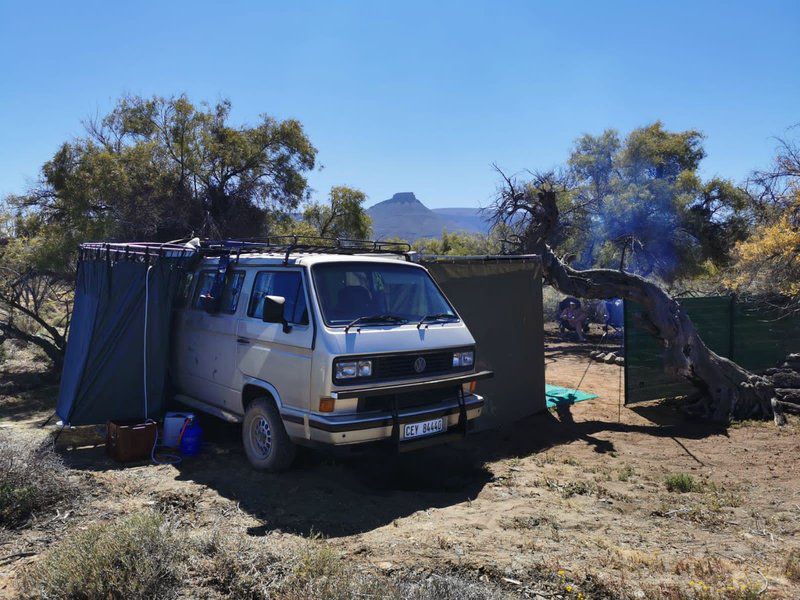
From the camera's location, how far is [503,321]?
8758mm

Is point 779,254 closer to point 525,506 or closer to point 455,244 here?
point 525,506

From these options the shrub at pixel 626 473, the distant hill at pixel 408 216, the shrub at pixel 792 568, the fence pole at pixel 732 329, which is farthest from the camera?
the distant hill at pixel 408 216

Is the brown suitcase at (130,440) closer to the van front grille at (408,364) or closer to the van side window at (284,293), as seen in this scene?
the van side window at (284,293)

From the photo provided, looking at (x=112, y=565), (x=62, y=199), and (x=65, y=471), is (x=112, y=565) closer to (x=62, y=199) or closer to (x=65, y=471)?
(x=65, y=471)

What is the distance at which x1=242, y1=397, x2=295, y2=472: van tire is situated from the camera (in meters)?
5.96

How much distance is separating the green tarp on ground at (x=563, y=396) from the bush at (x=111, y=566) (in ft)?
22.4

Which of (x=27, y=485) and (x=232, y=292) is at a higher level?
(x=232, y=292)

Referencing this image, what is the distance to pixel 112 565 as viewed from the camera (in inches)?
150

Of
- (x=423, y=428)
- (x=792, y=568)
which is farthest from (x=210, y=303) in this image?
(x=792, y=568)

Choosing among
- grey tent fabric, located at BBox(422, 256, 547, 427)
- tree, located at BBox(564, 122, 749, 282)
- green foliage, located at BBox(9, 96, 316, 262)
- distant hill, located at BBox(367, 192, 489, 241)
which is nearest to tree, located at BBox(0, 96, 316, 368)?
green foliage, located at BBox(9, 96, 316, 262)

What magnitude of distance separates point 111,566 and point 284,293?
3.00 metres

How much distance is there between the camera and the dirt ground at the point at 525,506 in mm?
4164

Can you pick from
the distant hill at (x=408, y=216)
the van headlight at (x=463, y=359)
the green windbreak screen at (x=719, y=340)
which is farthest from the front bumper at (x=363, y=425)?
the distant hill at (x=408, y=216)

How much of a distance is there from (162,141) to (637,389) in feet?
38.1
